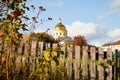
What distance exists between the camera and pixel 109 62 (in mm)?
7879

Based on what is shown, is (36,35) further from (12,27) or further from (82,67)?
(82,67)

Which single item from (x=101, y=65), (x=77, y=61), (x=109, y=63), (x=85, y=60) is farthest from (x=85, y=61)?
(x=109, y=63)

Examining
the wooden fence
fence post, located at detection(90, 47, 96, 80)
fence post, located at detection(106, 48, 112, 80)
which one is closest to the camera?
the wooden fence

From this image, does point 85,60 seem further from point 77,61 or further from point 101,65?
point 101,65

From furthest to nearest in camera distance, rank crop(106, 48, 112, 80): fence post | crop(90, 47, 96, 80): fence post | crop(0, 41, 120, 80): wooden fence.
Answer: crop(106, 48, 112, 80): fence post, crop(90, 47, 96, 80): fence post, crop(0, 41, 120, 80): wooden fence

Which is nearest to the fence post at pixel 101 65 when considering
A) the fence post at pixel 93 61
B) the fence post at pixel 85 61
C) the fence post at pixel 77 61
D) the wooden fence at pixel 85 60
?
the wooden fence at pixel 85 60

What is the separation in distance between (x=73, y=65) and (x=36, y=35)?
2492 millimetres

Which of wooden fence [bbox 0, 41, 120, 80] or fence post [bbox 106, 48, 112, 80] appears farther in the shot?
fence post [bbox 106, 48, 112, 80]

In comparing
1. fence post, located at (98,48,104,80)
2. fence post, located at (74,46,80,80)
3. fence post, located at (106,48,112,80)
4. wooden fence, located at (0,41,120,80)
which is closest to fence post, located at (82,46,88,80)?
wooden fence, located at (0,41,120,80)

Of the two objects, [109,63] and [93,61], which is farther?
[109,63]

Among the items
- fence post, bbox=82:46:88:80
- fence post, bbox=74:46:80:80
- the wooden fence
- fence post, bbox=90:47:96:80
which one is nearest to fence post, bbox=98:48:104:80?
the wooden fence

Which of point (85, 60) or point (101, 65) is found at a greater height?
point (85, 60)

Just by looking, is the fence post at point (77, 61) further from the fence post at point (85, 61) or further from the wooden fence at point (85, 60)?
the fence post at point (85, 61)

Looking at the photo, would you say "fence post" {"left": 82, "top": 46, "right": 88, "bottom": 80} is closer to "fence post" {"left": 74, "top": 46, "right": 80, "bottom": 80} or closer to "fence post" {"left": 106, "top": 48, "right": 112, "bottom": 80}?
"fence post" {"left": 74, "top": 46, "right": 80, "bottom": 80}
